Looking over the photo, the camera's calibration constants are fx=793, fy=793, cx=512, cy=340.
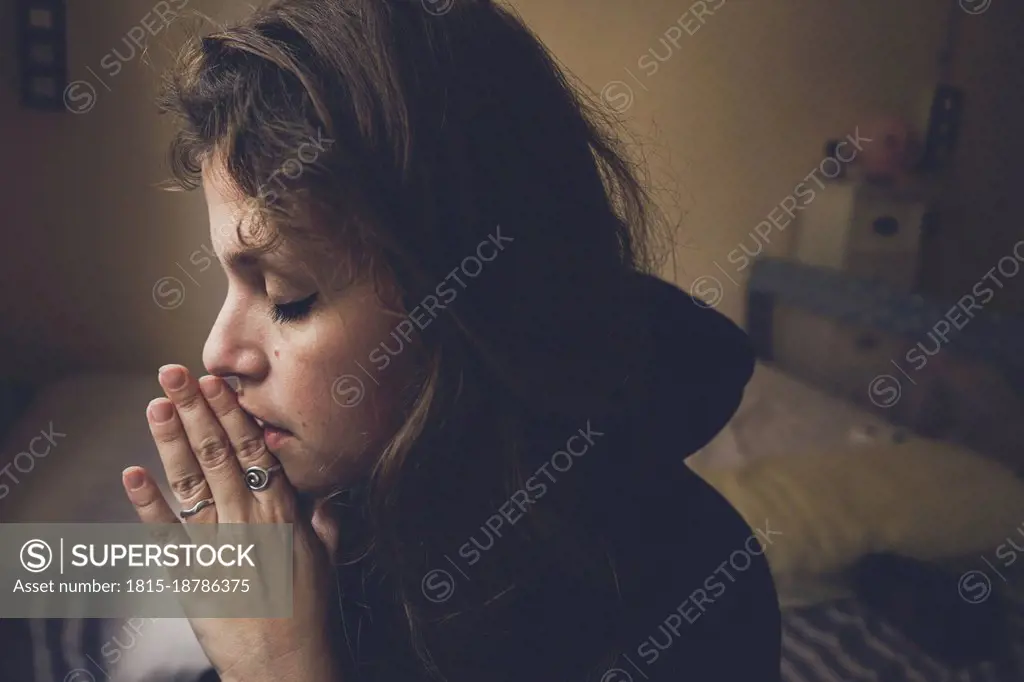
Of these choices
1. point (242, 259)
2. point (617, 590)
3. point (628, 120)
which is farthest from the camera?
point (628, 120)

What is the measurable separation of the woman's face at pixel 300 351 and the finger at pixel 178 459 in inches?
1.6

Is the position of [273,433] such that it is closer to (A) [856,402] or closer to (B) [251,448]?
(B) [251,448]

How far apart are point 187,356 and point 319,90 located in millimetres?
290

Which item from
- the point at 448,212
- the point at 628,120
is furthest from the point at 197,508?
the point at 628,120

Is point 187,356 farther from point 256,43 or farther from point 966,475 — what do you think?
point 966,475

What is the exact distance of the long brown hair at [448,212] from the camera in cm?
46

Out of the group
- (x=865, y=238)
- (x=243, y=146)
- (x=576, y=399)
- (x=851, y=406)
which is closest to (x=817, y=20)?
(x=865, y=238)

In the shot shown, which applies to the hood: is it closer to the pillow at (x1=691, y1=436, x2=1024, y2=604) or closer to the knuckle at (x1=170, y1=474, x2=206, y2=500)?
the pillow at (x1=691, y1=436, x2=1024, y2=604)

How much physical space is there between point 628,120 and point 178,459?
501 mm

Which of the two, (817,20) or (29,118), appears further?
(817,20)

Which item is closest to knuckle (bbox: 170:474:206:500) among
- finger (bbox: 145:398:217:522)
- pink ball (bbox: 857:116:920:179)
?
finger (bbox: 145:398:217:522)

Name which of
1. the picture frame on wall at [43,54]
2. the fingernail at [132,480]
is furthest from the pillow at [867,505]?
the picture frame on wall at [43,54]

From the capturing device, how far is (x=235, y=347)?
49 cm

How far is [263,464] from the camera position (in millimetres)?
522
